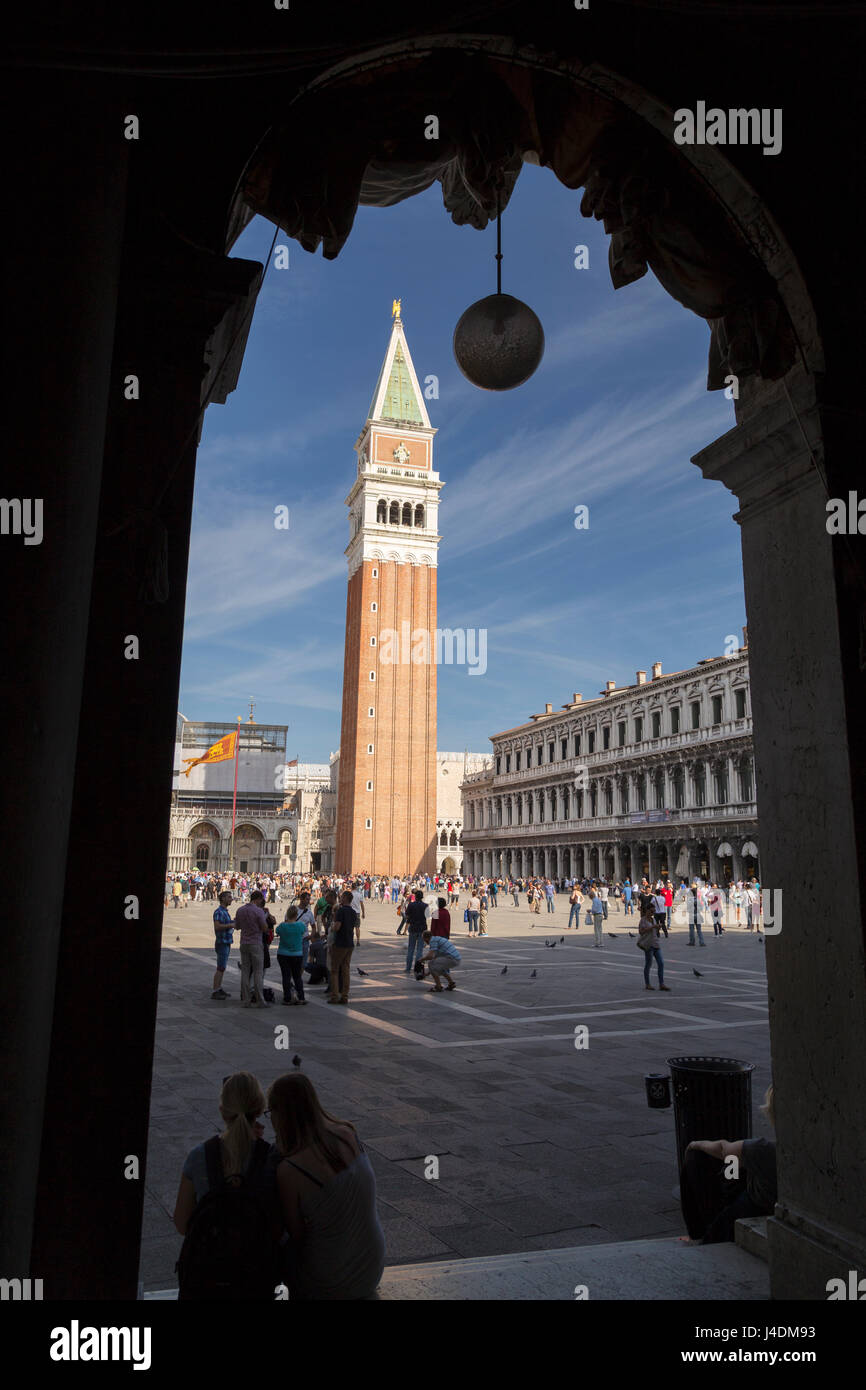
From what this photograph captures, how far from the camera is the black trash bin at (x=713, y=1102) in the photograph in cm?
427

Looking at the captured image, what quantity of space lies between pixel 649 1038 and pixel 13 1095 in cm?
780

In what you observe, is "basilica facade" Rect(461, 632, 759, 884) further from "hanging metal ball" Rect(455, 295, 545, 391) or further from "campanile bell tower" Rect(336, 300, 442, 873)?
"hanging metal ball" Rect(455, 295, 545, 391)

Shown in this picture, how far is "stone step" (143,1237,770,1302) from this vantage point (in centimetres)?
283

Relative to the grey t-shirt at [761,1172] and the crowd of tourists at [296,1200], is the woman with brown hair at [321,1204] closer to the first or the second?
the crowd of tourists at [296,1200]

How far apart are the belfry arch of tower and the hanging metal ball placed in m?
0.38

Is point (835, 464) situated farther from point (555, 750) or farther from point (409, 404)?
point (409, 404)

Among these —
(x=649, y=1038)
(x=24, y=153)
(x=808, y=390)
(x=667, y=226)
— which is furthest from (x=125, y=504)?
(x=649, y=1038)

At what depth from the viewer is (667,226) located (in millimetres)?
3021

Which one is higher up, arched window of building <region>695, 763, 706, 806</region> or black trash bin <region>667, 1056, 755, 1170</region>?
arched window of building <region>695, 763, 706, 806</region>

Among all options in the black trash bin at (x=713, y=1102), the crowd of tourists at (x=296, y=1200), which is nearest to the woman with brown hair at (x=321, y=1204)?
the crowd of tourists at (x=296, y=1200)

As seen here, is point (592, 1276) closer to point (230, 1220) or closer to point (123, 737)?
point (230, 1220)

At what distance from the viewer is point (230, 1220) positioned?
2.40m

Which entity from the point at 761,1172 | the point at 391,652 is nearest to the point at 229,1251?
the point at 761,1172

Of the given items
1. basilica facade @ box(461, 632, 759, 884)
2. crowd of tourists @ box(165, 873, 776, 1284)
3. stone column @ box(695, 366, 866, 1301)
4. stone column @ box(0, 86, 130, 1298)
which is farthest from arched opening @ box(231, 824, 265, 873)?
stone column @ box(0, 86, 130, 1298)
